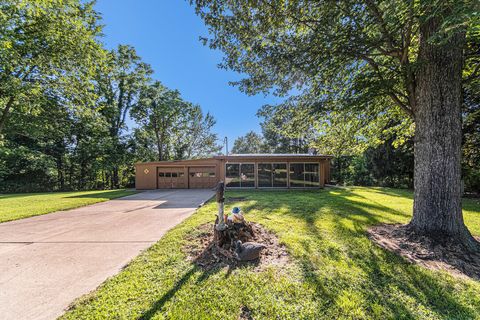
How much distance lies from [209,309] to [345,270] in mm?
2130

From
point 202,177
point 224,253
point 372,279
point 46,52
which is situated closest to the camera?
point 372,279

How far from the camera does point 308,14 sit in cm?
411

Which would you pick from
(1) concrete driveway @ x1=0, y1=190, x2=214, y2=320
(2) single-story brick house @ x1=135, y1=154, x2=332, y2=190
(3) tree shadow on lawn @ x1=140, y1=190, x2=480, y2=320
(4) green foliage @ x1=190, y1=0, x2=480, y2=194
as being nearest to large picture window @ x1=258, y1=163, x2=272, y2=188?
(2) single-story brick house @ x1=135, y1=154, x2=332, y2=190

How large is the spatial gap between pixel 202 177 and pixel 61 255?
1302cm

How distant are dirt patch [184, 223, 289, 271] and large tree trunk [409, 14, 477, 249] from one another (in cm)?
314

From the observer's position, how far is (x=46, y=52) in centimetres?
895

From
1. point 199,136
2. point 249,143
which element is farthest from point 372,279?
point 249,143

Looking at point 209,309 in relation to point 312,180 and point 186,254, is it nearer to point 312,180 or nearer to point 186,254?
point 186,254

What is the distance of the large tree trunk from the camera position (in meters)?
3.65

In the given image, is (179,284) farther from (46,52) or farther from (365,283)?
(46,52)

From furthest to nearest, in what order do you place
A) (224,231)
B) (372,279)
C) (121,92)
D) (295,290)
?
1. (121,92)
2. (224,231)
3. (372,279)
4. (295,290)

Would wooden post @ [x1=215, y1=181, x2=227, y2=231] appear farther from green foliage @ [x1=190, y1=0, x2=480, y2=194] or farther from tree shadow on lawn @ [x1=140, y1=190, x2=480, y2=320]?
green foliage @ [x1=190, y1=0, x2=480, y2=194]

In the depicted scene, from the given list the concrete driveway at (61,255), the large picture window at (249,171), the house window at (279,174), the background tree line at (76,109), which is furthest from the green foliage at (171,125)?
the concrete driveway at (61,255)

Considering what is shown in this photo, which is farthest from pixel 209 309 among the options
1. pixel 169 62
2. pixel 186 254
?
pixel 169 62
